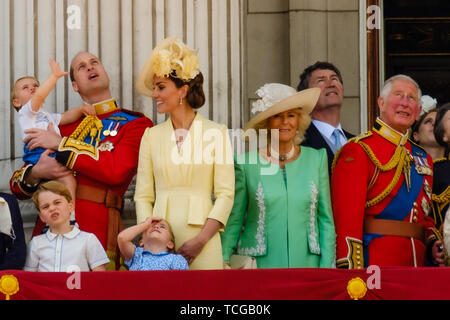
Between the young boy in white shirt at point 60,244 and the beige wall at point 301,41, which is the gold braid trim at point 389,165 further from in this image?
the beige wall at point 301,41

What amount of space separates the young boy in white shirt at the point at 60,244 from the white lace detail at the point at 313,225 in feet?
3.41

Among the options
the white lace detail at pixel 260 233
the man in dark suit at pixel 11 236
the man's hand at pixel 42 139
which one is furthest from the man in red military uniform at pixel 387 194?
the man in dark suit at pixel 11 236

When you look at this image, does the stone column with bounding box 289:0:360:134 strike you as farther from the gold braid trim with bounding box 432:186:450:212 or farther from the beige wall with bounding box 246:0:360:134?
the gold braid trim with bounding box 432:186:450:212

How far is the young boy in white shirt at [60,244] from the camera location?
7.38 metres

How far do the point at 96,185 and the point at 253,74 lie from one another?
2053 millimetres

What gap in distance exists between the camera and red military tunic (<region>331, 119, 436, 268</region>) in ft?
24.8

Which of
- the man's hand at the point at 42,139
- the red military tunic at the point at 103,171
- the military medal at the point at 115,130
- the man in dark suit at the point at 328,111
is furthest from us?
the man in dark suit at the point at 328,111

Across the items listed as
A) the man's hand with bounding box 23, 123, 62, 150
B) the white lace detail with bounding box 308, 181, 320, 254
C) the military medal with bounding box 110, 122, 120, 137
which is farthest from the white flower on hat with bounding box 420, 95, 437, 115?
the man's hand with bounding box 23, 123, 62, 150

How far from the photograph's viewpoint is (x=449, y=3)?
34.1ft

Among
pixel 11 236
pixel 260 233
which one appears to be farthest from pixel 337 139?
pixel 11 236

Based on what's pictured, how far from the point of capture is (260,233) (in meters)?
7.60

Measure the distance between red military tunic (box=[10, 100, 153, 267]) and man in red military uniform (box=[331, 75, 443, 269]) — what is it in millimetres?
1106

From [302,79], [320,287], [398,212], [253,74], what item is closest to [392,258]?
[398,212]
